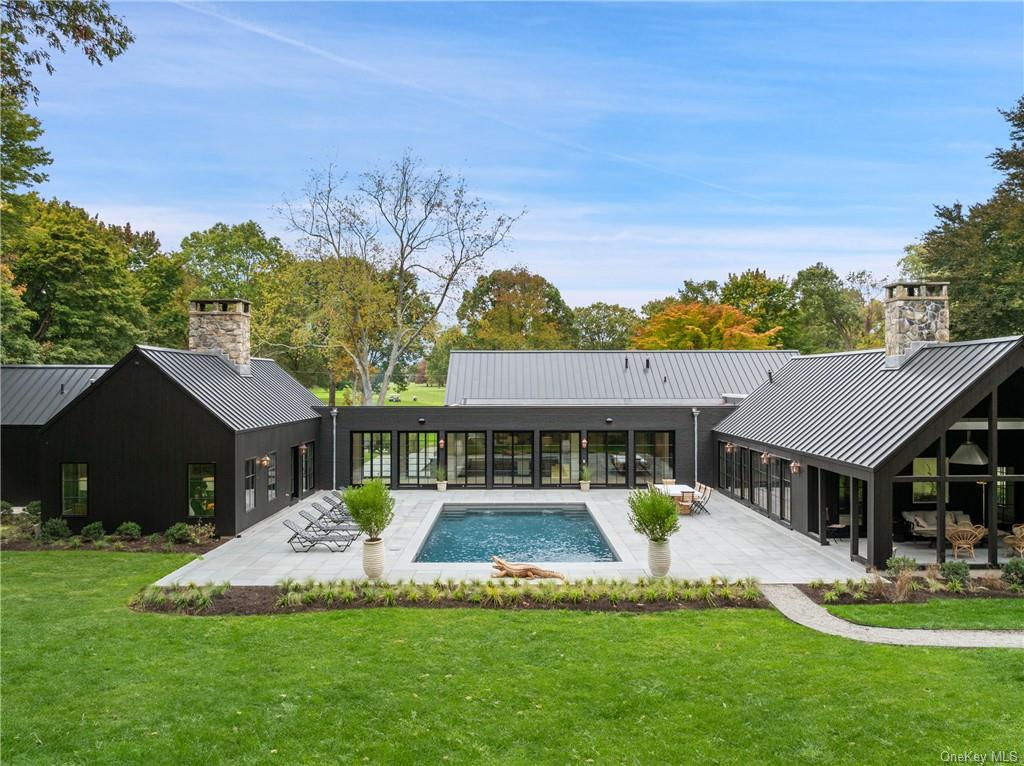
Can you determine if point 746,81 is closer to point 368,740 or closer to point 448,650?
point 448,650

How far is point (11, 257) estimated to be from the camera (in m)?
29.1

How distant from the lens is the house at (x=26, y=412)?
1973 cm

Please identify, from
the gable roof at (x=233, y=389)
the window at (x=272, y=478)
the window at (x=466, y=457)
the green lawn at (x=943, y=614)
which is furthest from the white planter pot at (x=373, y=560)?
the window at (x=466, y=457)

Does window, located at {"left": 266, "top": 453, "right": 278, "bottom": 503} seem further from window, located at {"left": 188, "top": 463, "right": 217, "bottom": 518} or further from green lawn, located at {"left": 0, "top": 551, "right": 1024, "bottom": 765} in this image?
green lawn, located at {"left": 0, "top": 551, "right": 1024, "bottom": 765}

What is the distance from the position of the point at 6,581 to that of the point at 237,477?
16.8 feet

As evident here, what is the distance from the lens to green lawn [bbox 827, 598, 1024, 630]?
976 cm

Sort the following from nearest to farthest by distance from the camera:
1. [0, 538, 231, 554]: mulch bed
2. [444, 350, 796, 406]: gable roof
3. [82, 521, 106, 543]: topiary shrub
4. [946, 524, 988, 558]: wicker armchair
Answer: [946, 524, 988, 558]: wicker armchair
[0, 538, 231, 554]: mulch bed
[82, 521, 106, 543]: topiary shrub
[444, 350, 796, 406]: gable roof

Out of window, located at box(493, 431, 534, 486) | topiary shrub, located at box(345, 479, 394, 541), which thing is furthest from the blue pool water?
window, located at box(493, 431, 534, 486)

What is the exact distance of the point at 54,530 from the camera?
51.7 feet

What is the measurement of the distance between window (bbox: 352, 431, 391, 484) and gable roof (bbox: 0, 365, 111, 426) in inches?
338

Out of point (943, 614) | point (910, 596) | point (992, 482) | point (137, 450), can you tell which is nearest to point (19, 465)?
point (137, 450)

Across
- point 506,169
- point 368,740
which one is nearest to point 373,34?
point 506,169

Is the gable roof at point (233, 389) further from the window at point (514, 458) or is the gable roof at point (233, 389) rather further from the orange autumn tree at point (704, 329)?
the orange autumn tree at point (704, 329)

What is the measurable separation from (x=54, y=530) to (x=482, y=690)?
13.5 metres
